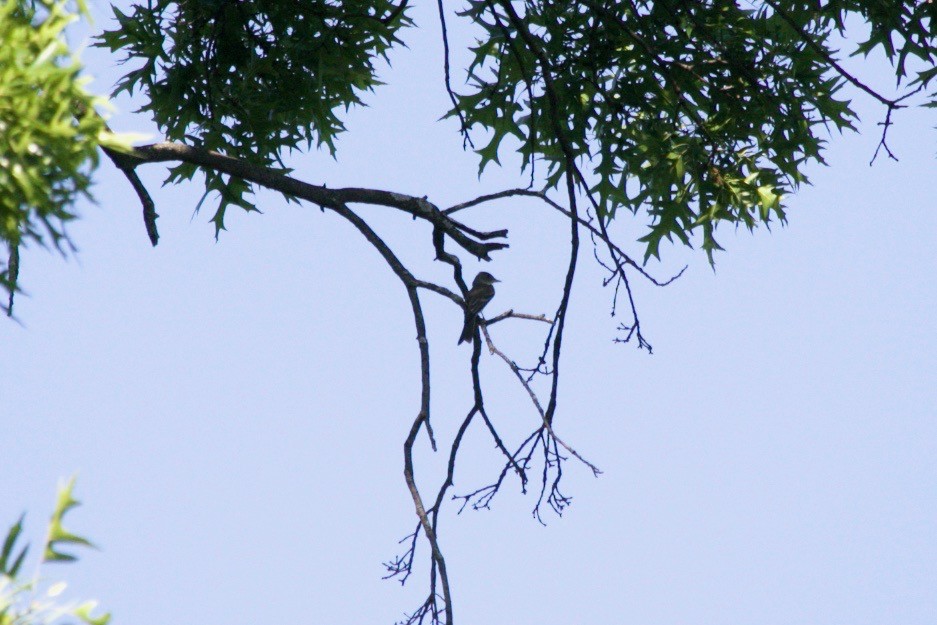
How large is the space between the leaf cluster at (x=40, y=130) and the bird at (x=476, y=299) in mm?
1732

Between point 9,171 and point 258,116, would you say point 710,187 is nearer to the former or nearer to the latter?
point 258,116

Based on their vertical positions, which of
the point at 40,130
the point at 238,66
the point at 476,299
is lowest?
the point at 40,130

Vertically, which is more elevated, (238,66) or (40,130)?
(238,66)

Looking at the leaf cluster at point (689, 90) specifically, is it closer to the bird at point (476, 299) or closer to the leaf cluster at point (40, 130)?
the bird at point (476, 299)

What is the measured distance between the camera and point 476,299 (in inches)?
177

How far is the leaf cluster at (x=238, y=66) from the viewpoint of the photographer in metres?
4.77

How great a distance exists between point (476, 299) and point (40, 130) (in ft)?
8.60

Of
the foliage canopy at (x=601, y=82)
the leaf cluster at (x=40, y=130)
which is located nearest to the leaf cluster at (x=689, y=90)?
the foliage canopy at (x=601, y=82)

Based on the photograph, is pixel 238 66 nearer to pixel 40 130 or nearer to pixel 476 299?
pixel 476 299

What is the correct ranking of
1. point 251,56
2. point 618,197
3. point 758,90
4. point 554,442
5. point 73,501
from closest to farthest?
1. point 73,501
2. point 554,442
3. point 758,90
4. point 251,56
5. point 618,197

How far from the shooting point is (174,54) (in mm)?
4809

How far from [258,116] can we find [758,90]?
2.48 meters

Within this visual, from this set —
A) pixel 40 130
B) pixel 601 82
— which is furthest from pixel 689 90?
pixel 40 130

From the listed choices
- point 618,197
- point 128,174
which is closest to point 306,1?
point 128,174
